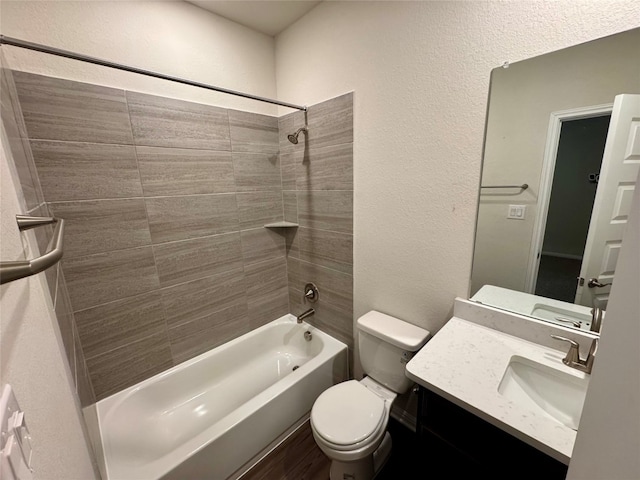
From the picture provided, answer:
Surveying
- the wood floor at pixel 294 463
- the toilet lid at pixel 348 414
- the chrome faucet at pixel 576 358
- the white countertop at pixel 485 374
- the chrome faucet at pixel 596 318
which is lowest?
the wood floor at pixel 294 463

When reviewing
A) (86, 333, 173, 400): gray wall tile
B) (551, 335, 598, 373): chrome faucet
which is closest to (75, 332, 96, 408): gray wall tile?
(86, 333, 173, 400): gray wall tile

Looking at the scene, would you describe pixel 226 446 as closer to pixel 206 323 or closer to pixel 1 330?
pixel 206 323

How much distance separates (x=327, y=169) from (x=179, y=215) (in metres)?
0.97

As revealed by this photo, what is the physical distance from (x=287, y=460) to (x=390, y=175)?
5.60ft

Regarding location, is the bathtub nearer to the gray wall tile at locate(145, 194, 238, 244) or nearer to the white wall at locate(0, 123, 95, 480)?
the white wall at locate(0, 123, 95, 480)

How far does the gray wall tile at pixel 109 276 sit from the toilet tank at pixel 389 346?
129 centimetres

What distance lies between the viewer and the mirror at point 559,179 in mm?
848

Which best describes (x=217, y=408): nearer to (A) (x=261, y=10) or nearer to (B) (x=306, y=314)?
(B) (x=306, y=314)

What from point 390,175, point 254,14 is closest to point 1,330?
point 390,175

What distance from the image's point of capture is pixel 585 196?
3.03 feet

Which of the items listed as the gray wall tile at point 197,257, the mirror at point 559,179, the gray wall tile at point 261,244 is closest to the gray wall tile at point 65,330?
the gray wall tile at point 197,257

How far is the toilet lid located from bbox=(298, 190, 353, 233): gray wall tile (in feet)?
3.02

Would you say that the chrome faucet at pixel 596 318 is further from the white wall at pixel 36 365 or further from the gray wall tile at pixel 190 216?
the gray wall tile at pixel 190 216

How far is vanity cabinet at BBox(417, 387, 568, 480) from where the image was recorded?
72 cm
